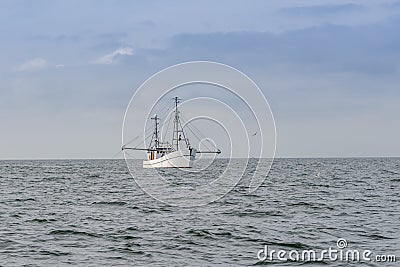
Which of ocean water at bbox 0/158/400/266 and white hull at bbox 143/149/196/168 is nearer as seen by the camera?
ocean water at bbox 0/158/400/266

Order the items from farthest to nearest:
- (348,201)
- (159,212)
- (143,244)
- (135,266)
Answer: (348,201) → (159,212) → (143,244) → (135,266)

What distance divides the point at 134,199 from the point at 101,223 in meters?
14.2

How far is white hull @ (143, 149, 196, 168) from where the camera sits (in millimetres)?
115188

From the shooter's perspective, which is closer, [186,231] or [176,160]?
[186,231]

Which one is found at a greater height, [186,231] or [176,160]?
[176,160]

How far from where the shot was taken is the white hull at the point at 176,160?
378 ft

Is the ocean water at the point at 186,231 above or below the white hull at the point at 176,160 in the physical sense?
below

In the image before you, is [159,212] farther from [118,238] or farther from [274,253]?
[274,253]

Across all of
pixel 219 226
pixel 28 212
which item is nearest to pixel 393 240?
pixel 219 226

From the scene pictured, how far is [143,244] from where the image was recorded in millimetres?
22203

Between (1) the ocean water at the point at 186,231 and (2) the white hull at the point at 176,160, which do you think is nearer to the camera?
(1) the ocean water at the point at 186,231

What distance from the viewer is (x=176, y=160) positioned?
118 metres

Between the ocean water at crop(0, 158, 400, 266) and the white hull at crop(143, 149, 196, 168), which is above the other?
the white hull at crop(143, 149, 196, 168)

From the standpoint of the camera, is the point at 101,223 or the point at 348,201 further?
the point at 348,201
